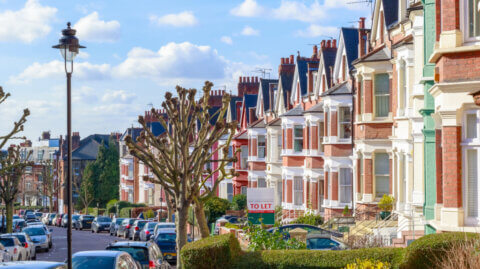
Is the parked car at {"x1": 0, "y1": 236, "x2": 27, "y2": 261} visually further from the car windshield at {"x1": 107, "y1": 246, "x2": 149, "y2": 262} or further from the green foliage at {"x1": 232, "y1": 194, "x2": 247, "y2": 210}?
the green foliage at {"x1": 232, "y1": 194, "x2": 247, "y2": 210}

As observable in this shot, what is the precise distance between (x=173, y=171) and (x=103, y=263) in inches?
332

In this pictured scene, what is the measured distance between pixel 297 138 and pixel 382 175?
13.4m

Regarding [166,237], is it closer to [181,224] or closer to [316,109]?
[181,224]

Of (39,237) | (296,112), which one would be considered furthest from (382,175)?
(39,237)

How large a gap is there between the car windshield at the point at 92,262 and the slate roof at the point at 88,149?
96008mm

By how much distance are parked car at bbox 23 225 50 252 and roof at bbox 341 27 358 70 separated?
17.8 meters

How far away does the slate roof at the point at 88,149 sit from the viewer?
114 meters

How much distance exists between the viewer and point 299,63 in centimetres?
4788

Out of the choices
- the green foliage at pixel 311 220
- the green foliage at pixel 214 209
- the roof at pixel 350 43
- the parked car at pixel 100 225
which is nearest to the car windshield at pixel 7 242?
the green foliage at pixel 311 220

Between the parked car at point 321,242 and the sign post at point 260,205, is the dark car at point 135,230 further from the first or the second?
the parked car at point 321,242

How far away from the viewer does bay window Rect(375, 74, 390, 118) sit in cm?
3042

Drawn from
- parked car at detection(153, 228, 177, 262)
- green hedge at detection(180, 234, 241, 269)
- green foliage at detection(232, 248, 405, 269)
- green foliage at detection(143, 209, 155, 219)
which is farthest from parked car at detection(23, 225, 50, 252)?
green foliage at detection(143, 209, 155, 219)

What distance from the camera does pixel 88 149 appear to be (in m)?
116

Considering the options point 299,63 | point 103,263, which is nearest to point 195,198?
point 103,263
